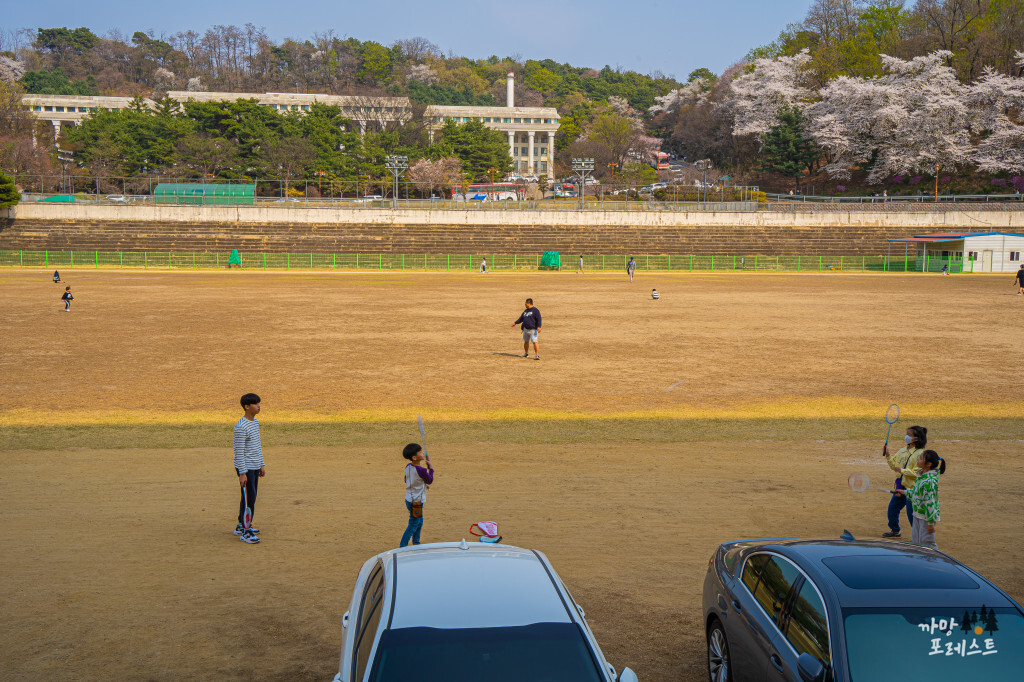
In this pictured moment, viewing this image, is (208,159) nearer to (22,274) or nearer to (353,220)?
(353,220)

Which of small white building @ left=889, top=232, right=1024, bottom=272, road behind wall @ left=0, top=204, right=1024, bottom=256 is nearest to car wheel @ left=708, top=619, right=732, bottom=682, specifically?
small white building @ left=889, top=232, right=1024, bottom=272

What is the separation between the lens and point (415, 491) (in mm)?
8922

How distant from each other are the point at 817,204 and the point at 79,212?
74.4 meters

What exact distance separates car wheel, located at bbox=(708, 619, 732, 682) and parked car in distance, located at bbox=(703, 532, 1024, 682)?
21 mm

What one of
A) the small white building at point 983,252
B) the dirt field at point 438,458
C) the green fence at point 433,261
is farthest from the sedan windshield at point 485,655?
the small white building at point 983,252

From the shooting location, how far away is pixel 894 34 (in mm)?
108812

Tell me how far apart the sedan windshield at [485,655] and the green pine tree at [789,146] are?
103741 mm

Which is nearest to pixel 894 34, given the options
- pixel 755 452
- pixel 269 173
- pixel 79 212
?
pixel 269 173

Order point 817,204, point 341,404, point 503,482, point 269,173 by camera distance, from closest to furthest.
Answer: point 503,482 < point 341,404 < point 817,204 < point 269,173

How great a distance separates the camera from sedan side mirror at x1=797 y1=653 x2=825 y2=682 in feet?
15.3

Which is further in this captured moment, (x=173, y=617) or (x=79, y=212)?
(x=79, y=212)

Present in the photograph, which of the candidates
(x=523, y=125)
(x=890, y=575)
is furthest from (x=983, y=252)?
(x=523, y=125)

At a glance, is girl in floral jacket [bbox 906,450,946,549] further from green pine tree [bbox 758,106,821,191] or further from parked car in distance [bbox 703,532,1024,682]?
green pine tree [bbox 758,106,821,191]

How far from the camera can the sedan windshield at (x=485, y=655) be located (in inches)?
159
